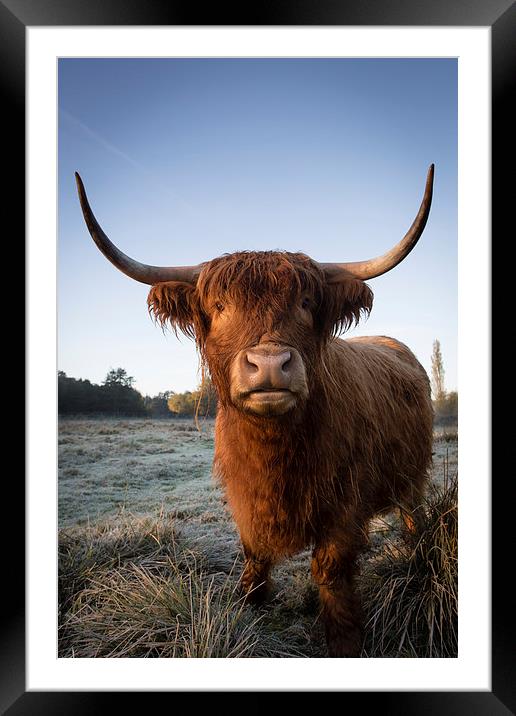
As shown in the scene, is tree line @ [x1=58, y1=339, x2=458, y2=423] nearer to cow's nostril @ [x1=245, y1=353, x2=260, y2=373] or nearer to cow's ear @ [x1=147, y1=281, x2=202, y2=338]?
cow's ear @ [x1=147, y1=281, x2=202, y2=338]

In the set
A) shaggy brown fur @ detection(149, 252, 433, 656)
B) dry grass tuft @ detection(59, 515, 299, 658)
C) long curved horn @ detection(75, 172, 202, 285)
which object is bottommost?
dry grass tuft @ detection(59, 515, 299, 658)

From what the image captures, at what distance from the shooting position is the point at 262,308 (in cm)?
194

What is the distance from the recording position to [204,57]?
92.4 inches

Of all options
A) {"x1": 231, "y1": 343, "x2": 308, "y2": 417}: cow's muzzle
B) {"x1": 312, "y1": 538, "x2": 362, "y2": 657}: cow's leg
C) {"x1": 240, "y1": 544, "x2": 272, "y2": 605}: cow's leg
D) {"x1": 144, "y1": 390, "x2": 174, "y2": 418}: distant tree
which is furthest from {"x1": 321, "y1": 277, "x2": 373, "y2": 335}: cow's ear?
{"x1": 240, "y1": 544, "x2": 272, "y2": 605}: cow's leg

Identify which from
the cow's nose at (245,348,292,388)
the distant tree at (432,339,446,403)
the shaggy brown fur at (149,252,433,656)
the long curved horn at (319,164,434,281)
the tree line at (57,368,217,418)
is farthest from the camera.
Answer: the distant tree at (432,339,446,403)

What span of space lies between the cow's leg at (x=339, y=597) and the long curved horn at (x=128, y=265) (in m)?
1.66

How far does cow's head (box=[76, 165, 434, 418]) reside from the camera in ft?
5.71

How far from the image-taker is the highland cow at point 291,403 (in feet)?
6.15

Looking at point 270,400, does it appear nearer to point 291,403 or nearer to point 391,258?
point 291,403

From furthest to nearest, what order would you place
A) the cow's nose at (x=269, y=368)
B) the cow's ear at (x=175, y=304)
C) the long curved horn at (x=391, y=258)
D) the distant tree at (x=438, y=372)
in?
the distant tree at (x=438, y=372)
the cow's ear at (x=175, y=304)
the long curved horn at (x=391, y=258)
the cow's nose at (x=269, y=368)

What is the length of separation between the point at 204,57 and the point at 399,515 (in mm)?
2958
